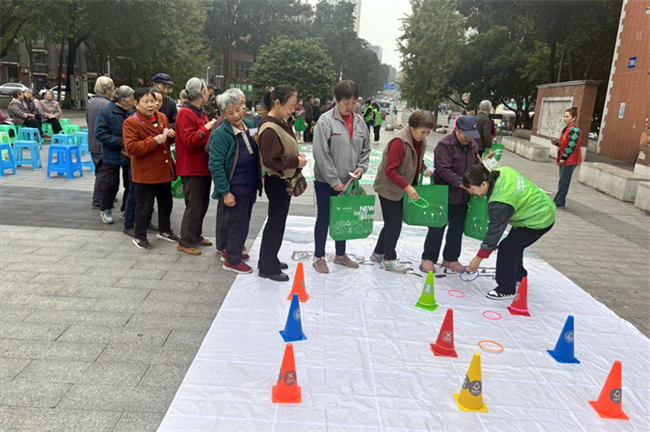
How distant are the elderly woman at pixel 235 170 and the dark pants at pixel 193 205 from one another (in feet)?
1.74

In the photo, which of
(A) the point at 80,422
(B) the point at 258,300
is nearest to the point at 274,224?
(B) the point at 258,300

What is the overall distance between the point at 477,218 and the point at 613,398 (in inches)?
84.6

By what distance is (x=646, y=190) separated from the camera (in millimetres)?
9094

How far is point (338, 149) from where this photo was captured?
15.1ft

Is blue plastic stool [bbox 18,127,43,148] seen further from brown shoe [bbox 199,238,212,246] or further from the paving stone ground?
brown shoe [bbox 199,238,212,246]

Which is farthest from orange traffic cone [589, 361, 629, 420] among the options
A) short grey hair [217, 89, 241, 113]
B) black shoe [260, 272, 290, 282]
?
short grey hair [217, 89, 241, 113]

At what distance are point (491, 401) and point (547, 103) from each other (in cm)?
1976

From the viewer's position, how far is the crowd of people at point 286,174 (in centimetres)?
422

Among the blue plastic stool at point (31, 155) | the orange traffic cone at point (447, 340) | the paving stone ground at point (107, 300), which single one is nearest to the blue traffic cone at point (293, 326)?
the paving stone ground at point (107, 300)

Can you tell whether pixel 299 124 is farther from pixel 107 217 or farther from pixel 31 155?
pixel 107 217

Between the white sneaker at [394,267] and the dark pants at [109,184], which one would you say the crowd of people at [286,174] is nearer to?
the white sneaker at [394,267]

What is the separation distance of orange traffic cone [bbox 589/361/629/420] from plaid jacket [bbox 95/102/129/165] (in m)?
5.38

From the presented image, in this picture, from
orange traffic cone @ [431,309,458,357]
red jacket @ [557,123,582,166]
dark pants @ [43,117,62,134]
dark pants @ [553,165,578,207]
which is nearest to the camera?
orange traffic cone @ [431,309,458,357]

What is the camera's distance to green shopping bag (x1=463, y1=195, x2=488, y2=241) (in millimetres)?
4629
